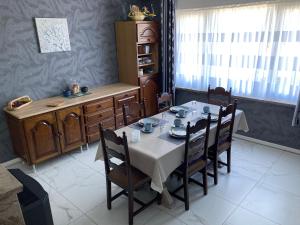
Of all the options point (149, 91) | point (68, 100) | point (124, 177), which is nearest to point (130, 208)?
point (124, 177)

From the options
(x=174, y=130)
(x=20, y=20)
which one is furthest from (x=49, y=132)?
(x=174, y=130)

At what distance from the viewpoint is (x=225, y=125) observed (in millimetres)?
2553

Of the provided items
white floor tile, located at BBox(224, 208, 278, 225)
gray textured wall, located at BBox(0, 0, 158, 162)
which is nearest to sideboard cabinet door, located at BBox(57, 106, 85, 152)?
gray textured wall, located at BBox(0, 0, 158, 162)

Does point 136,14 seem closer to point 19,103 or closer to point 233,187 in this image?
point 19,103

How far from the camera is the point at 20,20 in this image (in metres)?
3.09

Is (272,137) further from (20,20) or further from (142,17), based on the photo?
(20,20)

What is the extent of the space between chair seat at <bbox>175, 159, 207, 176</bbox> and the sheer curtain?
1.66 m

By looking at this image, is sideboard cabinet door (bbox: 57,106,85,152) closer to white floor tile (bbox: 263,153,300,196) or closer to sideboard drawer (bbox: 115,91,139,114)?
sideboard drawer (bbox: 115,91,139,114)

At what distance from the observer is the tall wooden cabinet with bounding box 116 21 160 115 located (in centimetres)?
392

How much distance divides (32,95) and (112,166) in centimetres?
186

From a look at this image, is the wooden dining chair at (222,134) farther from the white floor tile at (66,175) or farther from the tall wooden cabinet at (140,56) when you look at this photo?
the tall wooden cabinet at (140,56)

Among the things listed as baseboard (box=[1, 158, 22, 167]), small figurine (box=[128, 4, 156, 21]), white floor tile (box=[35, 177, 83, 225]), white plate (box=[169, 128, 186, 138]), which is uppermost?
small figurine (box=[128, 4, 156, 21])

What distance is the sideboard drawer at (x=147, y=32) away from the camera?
3.88 m

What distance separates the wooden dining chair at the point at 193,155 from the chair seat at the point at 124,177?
35 centimetres
